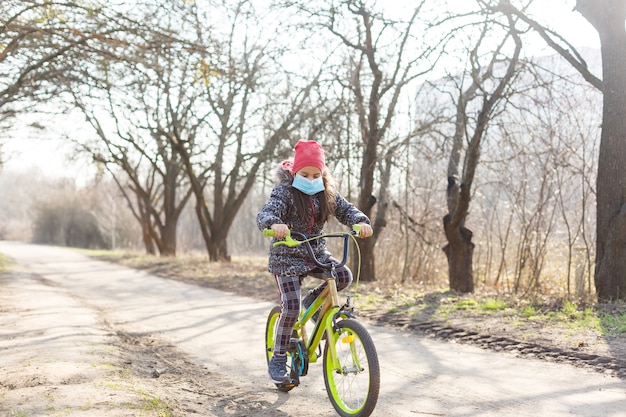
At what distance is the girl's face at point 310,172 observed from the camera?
180 inches

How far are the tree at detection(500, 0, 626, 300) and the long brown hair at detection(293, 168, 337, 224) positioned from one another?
538 centimetres

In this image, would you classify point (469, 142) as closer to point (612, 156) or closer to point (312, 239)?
point (612, 156)

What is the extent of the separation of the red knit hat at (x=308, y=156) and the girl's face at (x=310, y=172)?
0.08ft

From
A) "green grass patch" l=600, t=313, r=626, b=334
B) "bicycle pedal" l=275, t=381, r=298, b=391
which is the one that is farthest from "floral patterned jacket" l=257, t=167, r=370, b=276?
"green grass patch" l=600, t=313, r=626, b=334

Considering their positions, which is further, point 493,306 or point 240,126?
point 240,126

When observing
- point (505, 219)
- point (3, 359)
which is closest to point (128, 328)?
point (3, 359)

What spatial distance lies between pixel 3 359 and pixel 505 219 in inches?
385

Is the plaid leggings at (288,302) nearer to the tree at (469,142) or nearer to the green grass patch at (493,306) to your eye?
the green grass patch at (493,306)

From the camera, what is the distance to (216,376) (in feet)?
18.3

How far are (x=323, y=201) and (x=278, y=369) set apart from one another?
4.34 feet

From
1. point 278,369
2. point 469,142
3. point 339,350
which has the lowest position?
point 278,369

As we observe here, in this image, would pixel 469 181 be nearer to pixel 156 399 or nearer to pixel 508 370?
pixel 508 370

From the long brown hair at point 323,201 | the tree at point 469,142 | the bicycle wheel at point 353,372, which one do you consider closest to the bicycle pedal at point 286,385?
the bicycle wheel at point 353,372

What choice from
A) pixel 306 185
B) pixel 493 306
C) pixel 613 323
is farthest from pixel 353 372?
pixel 493 306
